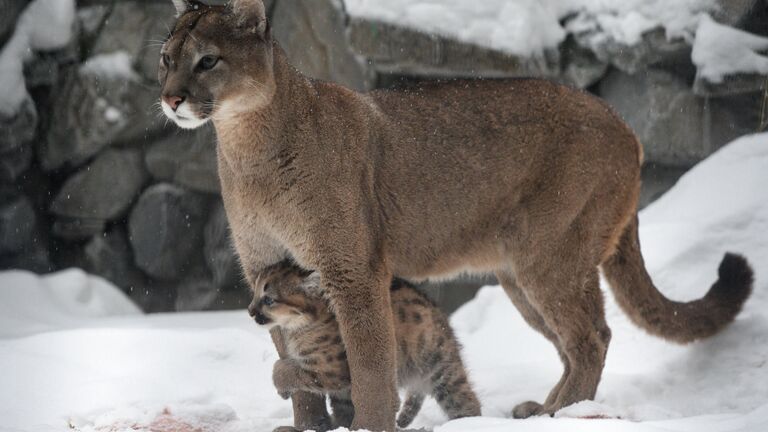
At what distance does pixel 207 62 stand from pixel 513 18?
397cm

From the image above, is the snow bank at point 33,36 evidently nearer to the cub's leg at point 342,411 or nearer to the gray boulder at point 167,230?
the gray boulder at point 167,230

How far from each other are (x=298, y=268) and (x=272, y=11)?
4127mm

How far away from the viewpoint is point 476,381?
21.3 ft

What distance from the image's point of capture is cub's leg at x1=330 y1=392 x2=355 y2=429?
5.45 meters

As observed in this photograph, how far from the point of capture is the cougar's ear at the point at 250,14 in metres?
5.00

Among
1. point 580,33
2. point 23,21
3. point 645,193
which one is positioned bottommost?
point 645,193

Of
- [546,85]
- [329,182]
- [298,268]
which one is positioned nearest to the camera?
[329,182]

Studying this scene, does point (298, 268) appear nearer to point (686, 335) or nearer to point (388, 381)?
point (388, 381)

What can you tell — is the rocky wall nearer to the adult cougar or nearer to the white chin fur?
the adult cougar

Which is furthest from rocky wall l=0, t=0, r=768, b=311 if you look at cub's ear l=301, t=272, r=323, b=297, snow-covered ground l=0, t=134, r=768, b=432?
cub's ear l=301, t=272, r=323, b=297

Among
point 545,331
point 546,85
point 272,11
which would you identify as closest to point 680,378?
point 545,331

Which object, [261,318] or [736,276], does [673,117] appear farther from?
[261,318]

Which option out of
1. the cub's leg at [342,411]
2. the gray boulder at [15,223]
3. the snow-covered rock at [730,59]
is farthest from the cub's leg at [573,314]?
the gray boulder at [15,223]

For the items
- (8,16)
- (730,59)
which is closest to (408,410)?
(730,59)
